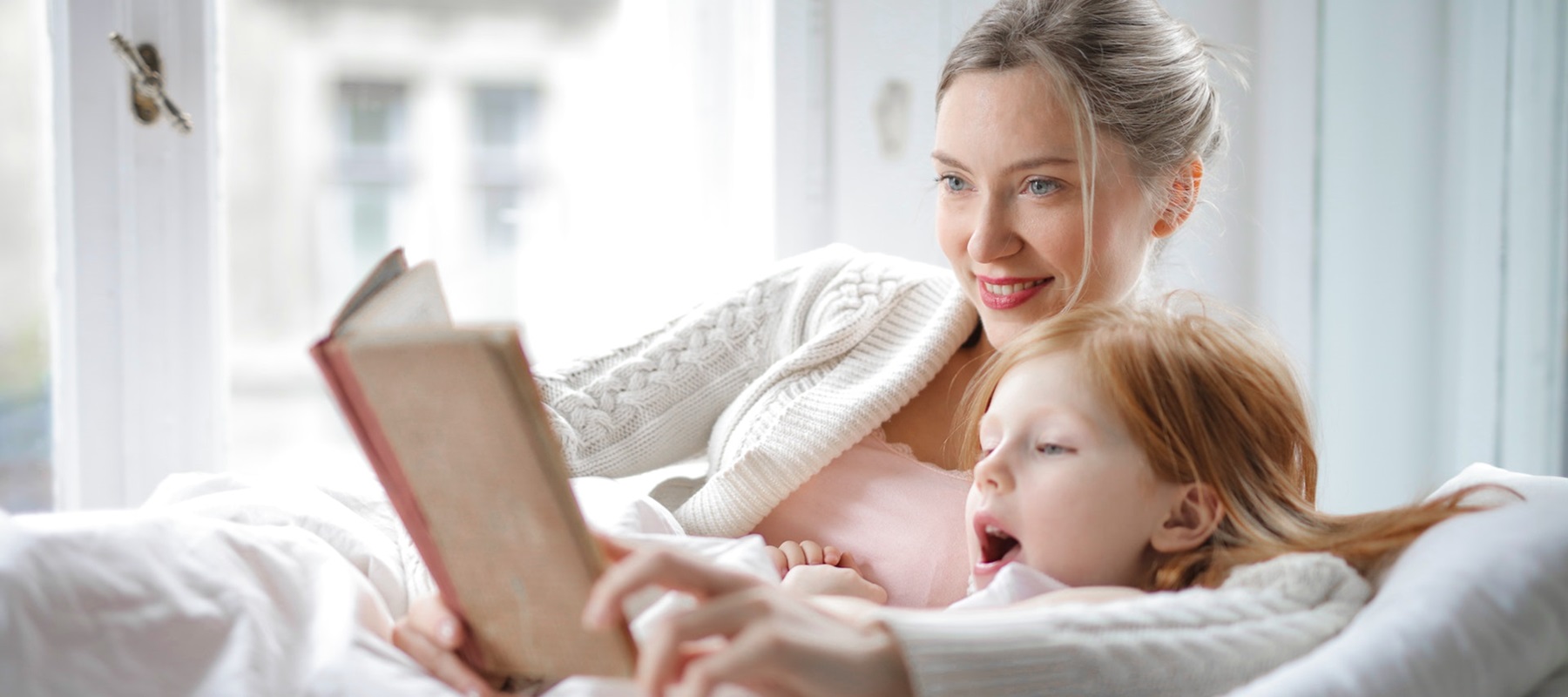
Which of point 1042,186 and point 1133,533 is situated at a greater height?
point 1042,186

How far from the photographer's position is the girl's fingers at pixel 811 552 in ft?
3.99

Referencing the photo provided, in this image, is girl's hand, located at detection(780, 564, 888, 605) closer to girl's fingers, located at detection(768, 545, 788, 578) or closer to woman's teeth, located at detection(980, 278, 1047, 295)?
girl's fingers, located at detection(768, 545, 788, 578)

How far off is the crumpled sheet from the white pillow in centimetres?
42

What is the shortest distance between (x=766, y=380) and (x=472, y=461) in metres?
0.77

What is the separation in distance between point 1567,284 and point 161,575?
7.50ft

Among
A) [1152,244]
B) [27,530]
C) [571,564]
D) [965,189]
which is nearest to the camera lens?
[571,564]

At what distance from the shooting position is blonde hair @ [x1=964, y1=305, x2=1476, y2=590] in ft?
2.94

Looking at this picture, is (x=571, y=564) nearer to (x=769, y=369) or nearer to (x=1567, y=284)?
(x=769, y=369)

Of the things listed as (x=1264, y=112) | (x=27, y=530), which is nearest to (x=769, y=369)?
(x=27, y=530)

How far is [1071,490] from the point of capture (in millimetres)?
905

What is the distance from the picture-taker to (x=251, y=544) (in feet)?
2.87

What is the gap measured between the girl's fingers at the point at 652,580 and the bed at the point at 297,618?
119 millimetres

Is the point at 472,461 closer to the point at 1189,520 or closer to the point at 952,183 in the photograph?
the point at 1189,520

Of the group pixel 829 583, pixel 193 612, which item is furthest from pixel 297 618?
pixel 829 583
